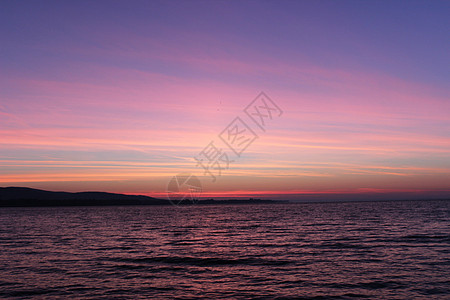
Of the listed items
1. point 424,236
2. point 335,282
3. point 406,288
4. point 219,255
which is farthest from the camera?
point 424,236

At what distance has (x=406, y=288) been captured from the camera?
22.3 meters

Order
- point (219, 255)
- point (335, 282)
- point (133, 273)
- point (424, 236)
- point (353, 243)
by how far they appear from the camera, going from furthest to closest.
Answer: point (424, 236) < point (353, 243) < point (219, 255) < point (133, 273) < point (335, 282)

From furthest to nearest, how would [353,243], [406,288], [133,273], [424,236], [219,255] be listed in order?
[424,236] → [353,243] → [219,255] → [133,273] → [406,288]

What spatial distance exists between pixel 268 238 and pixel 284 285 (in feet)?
81.9

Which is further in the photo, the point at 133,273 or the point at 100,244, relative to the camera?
the point at 100,244

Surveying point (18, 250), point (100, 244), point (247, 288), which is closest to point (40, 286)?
Result: point (247, 288)

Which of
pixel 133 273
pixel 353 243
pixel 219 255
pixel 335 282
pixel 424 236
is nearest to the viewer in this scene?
pixel 335 282

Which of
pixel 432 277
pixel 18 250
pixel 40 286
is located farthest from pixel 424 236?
pixel 18 250

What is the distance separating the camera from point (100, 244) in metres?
42.8

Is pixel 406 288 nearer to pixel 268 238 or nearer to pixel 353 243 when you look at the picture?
pixel 353 243

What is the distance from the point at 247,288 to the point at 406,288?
30.8ft

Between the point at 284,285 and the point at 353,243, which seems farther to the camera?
the point at 353,243

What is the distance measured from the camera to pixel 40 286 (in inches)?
910

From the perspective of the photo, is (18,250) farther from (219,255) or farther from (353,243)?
(353,243)
